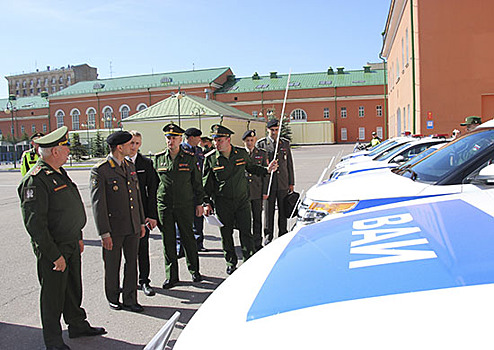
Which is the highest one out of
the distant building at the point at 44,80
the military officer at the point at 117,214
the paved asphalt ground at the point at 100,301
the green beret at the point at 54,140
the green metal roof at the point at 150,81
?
the distant building at the point at 44,80

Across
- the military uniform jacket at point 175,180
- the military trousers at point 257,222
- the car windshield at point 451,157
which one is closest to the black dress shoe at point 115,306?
the military uniform jacket at point 175,180

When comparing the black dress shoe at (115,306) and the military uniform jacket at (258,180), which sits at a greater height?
the military uniform jacket at (258,180)

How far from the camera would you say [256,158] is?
7559 millimetres

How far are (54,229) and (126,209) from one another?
96 centimetres

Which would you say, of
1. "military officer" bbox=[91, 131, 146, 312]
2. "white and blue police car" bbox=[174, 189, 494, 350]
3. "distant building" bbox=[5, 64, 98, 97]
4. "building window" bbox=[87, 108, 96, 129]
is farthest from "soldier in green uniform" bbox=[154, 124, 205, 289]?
"distant building" bbox=[5, 64, 98, 97]

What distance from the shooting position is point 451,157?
5.04 m

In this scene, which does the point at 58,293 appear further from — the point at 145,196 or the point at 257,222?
the point at 257,222

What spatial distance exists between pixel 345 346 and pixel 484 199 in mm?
1352

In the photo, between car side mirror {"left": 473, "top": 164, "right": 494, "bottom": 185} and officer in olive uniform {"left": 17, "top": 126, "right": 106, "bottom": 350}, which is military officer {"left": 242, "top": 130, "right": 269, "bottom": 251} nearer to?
officer in olive uniform {"left": 17, "top": 126, "right": 106, "bottom": 350}

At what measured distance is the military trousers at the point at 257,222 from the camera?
6.94 m

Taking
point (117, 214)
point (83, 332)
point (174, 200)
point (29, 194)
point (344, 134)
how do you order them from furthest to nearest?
point (344, 134)
point (174, 200)
point (117, 214)
point (83, 332)
point (29, 194)

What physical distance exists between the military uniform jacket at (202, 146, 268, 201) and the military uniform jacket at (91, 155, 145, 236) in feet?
4.57

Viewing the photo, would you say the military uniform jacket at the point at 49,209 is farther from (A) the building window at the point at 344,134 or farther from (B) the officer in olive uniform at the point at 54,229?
(A) the building window at the point at 344,134

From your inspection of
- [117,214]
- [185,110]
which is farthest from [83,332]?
[185,110]
